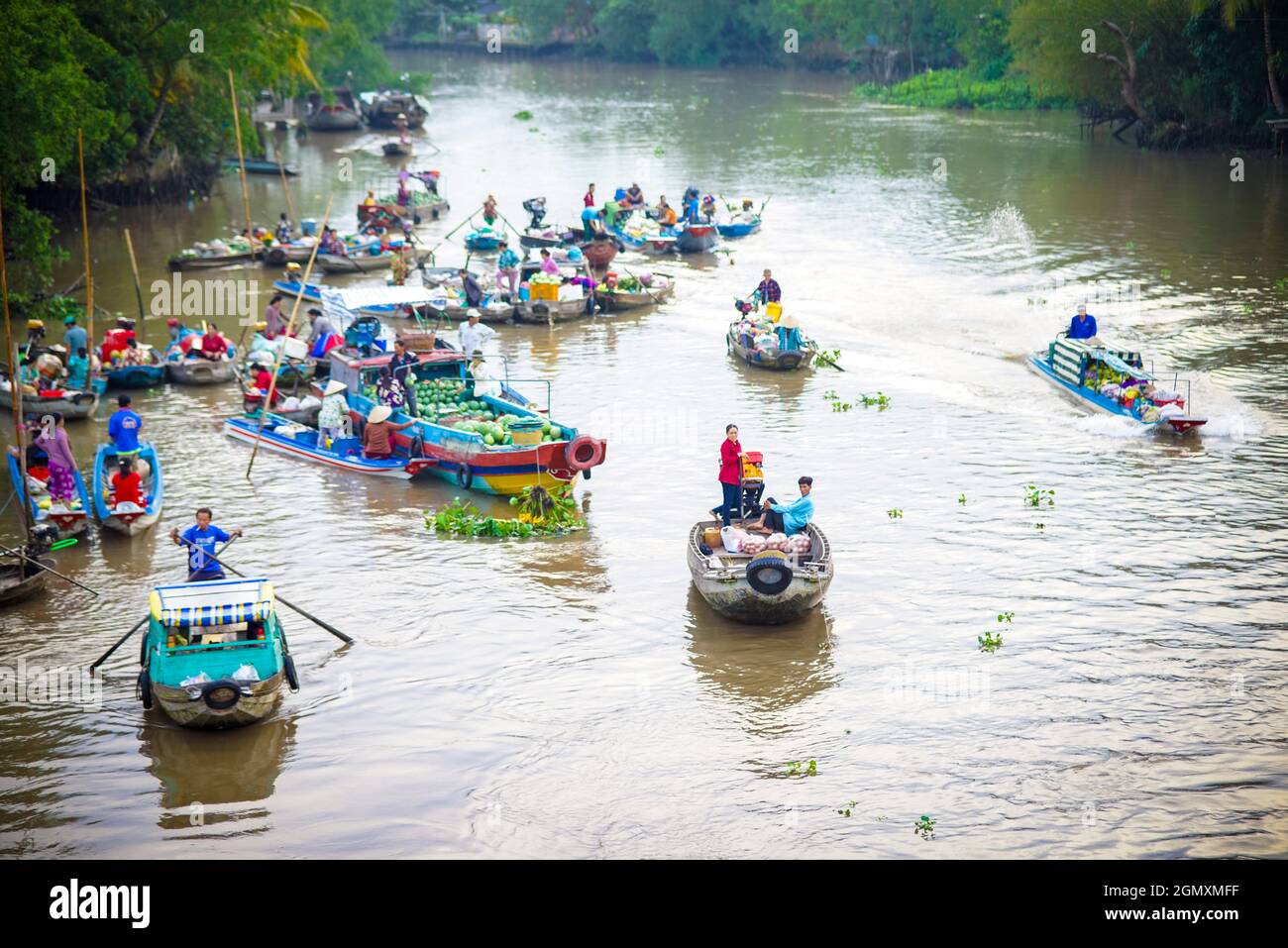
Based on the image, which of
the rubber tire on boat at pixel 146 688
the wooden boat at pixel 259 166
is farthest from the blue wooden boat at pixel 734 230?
the rubber tire on boat at pixel 146 688

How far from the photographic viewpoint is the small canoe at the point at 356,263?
111 ft

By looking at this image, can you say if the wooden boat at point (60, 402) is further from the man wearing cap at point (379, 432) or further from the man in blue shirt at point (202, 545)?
the man in blue shirt at point (202, 545)

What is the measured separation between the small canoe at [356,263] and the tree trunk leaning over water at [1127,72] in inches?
1039

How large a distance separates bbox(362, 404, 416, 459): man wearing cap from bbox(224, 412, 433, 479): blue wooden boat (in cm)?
12

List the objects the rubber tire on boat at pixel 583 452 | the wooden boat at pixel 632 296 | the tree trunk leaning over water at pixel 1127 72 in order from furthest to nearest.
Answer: the tree trunk leaning over water at pixel 1127 72, the wooden boat at pixel 632 296, the rubber tire on boat at pixel 583 452

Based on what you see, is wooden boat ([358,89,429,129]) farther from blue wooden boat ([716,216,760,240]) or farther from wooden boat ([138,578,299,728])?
wooden boat ([138,578,299,728])

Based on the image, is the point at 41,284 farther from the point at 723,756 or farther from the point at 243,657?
the point at 723,756

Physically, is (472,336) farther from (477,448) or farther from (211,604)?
(211,604)

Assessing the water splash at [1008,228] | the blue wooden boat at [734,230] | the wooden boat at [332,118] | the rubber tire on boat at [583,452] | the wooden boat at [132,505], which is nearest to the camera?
the wooden boat at [132,505]

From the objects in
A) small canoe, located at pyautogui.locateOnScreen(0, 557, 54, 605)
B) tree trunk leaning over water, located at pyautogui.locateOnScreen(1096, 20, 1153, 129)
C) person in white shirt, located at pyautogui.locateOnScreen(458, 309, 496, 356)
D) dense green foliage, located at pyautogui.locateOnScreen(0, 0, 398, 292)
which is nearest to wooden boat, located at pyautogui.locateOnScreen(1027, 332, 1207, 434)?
person in white shirt, located at pyautogui.locateOnScreen(458, 309, 496, 356)

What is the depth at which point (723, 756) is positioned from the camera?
43.2 feet

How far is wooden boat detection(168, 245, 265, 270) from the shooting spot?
33.9m

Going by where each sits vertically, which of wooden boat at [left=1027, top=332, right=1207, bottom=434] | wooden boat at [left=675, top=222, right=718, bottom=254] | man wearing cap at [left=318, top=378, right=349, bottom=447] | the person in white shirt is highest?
wooden boat at [left=675, top=222, right=718, bottom=254]
